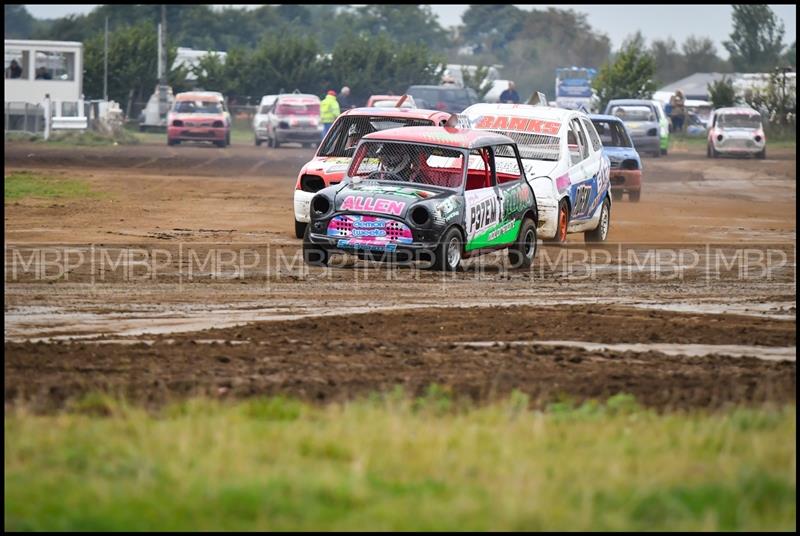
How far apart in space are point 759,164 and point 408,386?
33.9 m

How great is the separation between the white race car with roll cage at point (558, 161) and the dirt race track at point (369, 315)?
0.43 meters

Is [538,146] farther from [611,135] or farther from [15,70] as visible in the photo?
[15,70]

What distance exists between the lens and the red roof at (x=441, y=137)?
14617 millimetres

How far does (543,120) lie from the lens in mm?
17328

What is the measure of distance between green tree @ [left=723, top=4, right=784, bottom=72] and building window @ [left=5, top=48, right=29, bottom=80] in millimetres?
77611

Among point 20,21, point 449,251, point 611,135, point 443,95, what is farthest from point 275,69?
point 20,21

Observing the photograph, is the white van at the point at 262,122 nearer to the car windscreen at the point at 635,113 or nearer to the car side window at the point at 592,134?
the car windscreen at the point at 635,113

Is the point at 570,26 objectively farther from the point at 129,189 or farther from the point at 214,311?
the point at 214,311

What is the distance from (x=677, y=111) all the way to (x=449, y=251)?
148 ft

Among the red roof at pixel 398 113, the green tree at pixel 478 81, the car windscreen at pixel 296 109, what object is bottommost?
the car windscreen at pixel 296 109

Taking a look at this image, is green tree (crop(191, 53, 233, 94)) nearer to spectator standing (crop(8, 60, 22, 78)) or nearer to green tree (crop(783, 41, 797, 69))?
spectator standing (crop(8, 60, 22, 78))

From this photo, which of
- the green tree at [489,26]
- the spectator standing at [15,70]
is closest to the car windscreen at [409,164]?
the spectator standing at [15,70]

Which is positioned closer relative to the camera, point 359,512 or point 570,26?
point 359,512

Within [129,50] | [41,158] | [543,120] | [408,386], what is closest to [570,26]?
[129,50]
